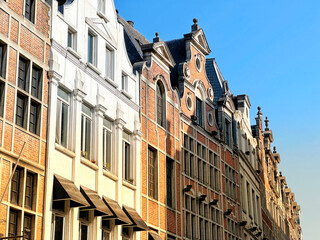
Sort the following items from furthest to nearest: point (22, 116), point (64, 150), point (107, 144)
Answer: point (107, 144)
point (64, 150)
point (22, 116)

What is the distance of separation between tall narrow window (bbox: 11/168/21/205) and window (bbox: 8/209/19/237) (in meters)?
0.33

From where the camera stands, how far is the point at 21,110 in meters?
22.6

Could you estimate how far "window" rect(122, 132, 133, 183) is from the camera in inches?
1167

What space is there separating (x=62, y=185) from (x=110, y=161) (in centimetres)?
535

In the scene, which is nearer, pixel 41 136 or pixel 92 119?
pixel 41 136

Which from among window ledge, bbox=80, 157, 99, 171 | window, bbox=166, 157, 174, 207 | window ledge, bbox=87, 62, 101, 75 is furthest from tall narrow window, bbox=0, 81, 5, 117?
Result: window, bbox=166, 157, 174, 207

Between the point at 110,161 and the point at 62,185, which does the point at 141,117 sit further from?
the point at 62,185

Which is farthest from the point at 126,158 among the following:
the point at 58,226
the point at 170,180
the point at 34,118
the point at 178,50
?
the point at 178,50

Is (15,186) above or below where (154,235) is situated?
above

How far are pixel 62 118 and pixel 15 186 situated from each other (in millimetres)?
4081

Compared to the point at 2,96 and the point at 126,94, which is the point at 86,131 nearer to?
the point at 126,94

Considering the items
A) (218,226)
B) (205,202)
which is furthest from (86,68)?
(218,226)

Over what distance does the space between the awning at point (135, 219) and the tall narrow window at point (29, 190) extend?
6665 millimetres

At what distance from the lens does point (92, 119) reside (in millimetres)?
27203
